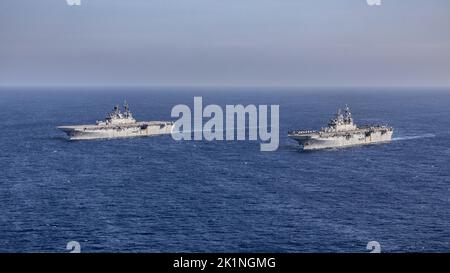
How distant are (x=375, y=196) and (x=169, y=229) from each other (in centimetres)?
2313

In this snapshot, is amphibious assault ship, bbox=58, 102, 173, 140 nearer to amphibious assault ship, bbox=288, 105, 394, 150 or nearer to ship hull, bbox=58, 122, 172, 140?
ship hull, bbox=58, 122, 172, 140

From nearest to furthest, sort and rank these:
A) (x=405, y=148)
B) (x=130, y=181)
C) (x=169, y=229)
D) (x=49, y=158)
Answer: (x=169, y=229)
(x=130, y=181)
(x=49, y=158)
(x=405, y=148)

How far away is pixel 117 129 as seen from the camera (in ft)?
363

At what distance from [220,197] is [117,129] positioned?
201ft

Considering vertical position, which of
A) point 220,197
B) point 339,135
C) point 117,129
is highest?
point 117,129

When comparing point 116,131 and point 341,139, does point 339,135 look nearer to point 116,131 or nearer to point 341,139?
→ point 341,139

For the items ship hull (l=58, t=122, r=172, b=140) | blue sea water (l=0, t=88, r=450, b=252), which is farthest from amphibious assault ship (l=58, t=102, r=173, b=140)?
blue sea water (l=0, t=88, r=450, b=252)

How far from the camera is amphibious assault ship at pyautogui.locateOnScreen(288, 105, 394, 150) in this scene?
90.9 m

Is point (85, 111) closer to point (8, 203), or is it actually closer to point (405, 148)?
point (405, 148)

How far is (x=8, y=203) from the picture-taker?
5081 cm

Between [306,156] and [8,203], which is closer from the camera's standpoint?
[8,203]

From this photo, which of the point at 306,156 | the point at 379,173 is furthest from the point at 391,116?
the point at 379,173

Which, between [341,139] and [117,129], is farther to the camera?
[117,129]

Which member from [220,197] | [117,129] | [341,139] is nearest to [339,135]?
[341,139]
